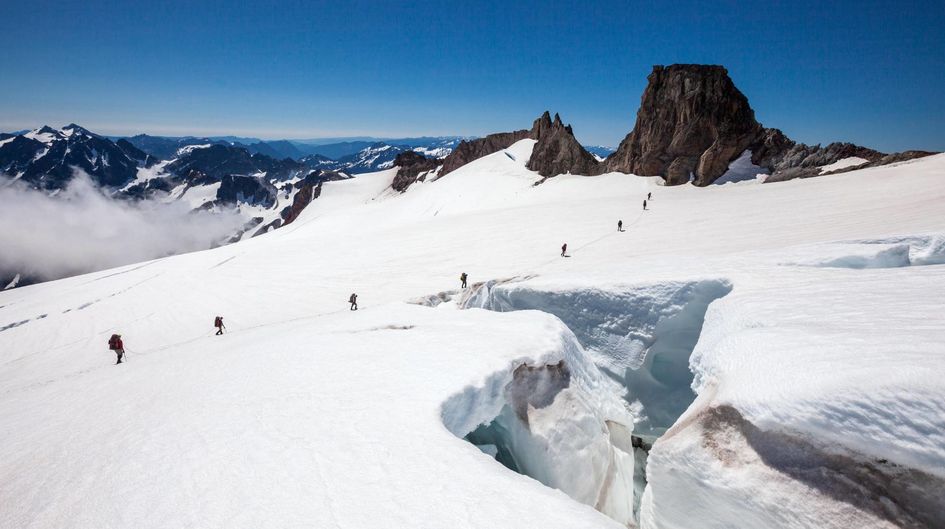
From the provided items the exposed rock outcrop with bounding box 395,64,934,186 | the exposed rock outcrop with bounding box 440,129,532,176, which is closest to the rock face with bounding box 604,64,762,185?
the exposed rock outcrop with bounding box 395,64,934,186

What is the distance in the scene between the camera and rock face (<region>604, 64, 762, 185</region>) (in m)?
49.6

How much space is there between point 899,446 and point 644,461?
24.3 feet

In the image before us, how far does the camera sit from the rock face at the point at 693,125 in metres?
49.6

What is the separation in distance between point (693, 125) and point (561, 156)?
23461 millimetres

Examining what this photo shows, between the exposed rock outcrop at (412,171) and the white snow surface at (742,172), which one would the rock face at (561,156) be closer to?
the white snow surface at (742,172)

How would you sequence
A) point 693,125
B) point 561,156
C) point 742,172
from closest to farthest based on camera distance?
1. point 742,172
2. point 693,125
3. point 561,156

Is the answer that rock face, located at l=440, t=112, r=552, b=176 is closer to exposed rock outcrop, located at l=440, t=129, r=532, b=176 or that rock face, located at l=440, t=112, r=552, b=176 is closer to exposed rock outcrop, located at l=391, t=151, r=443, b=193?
exposed rock outcrop, located at l=440, t=129, r=532, b=176

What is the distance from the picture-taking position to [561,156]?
71.4 metres

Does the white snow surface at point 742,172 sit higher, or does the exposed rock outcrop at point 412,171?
the white snow surface at point 742,172

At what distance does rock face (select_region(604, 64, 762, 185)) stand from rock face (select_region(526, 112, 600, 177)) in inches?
466

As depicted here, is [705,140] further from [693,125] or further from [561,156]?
[561,156]

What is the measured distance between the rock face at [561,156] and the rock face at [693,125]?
38.8 ft

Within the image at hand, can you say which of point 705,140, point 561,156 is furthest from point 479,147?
point 705,140

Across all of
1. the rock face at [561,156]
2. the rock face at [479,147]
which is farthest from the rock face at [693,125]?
the rock face at [479,147]
